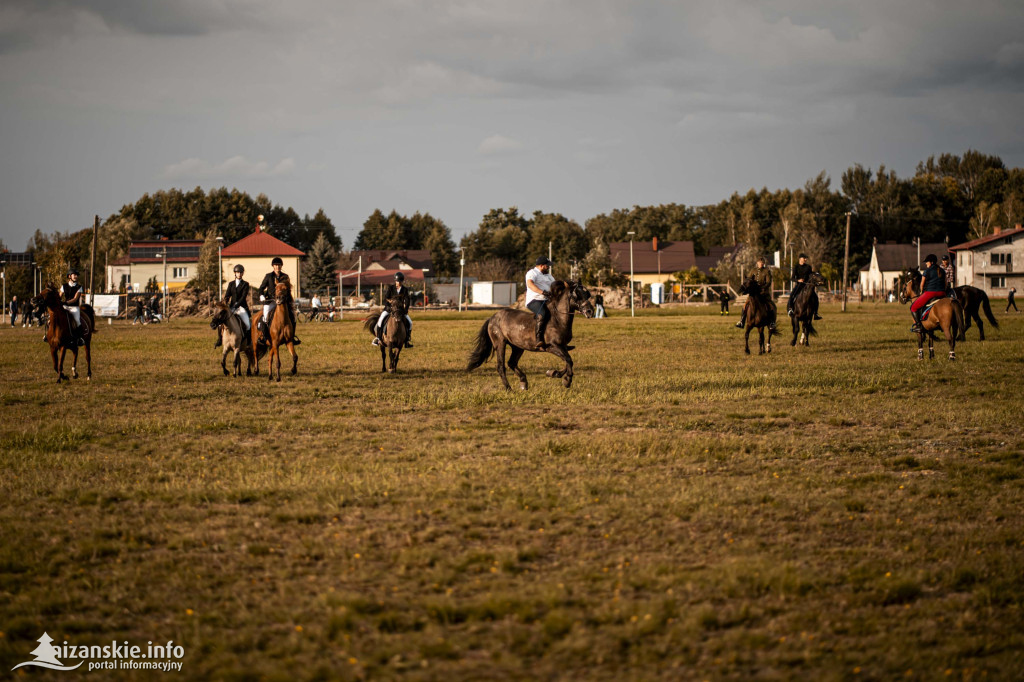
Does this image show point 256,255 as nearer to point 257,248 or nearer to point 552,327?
point 257,248

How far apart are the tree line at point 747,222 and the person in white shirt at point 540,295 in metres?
86.1

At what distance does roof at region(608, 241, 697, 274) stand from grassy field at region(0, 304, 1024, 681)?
99955 mm

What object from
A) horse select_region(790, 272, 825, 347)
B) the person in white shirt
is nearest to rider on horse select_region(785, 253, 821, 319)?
horse select_region(790, 272, 825, 347)

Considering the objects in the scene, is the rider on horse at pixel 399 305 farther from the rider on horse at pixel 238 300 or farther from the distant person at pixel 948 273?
the distant person at pixel 948 273

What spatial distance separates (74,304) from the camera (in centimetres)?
1800

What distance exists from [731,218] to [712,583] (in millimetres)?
128532

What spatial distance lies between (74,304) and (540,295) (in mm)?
10383

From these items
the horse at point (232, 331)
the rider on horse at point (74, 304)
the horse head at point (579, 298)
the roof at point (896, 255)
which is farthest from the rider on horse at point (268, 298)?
the roof at point (896, 255)

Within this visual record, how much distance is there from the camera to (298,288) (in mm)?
84812

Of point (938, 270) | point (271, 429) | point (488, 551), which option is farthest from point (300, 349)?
point (488, 551)

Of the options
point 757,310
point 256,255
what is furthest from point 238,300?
point 256,255

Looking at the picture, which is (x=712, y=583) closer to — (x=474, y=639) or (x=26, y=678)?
(x=474, y=639)

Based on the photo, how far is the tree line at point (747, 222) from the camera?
113125 mm

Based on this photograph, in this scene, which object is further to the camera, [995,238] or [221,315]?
[995,238]
